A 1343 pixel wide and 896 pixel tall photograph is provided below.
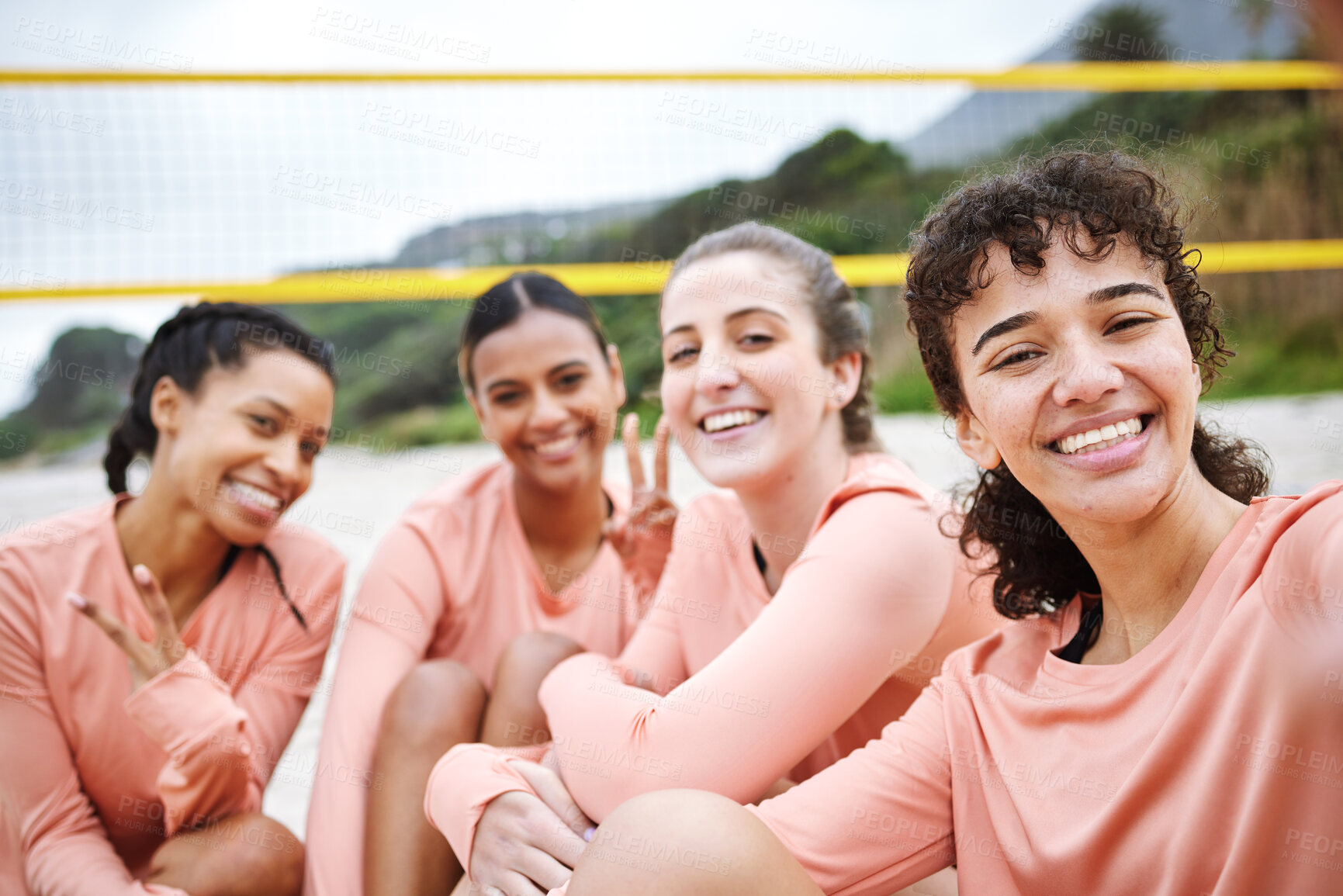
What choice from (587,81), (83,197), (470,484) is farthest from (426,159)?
(470,484)

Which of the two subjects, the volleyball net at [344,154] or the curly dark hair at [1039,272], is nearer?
the curly dark hair at [1039,272]

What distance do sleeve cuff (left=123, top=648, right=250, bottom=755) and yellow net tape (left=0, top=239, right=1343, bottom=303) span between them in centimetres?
315

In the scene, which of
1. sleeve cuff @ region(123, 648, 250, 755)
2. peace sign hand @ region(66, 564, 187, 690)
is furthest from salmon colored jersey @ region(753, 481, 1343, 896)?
peace sign hand @ region(66, 564, 187, 690)

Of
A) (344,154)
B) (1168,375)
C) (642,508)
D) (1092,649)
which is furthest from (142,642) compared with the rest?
(344,154)

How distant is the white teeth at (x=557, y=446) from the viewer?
2.40 meters

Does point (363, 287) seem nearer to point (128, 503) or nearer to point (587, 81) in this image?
point (587, 81)

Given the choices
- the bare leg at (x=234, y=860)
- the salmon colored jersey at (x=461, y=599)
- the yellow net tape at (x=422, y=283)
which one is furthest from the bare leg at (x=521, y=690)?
the yellow net tape at (x=422, y=283)

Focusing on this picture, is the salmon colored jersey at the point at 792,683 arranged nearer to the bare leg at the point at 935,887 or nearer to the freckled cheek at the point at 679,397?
the bare leg at the point at 935,887

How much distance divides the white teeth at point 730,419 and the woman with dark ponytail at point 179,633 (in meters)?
1.02

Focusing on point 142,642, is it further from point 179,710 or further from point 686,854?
point 686,854

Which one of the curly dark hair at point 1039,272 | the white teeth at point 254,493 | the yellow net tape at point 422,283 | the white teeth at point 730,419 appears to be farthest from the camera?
the yellow net tape at point 422,283

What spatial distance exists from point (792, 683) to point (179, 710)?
1.18 meters

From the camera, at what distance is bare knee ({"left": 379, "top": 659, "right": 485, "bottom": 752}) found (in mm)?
1848

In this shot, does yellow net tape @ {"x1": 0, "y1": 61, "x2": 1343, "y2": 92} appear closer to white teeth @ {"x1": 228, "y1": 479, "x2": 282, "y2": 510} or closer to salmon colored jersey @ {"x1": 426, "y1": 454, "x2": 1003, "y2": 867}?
white teeth @ {"x1": 228, "y1": 479, "x2": 282, "y2": 510}
